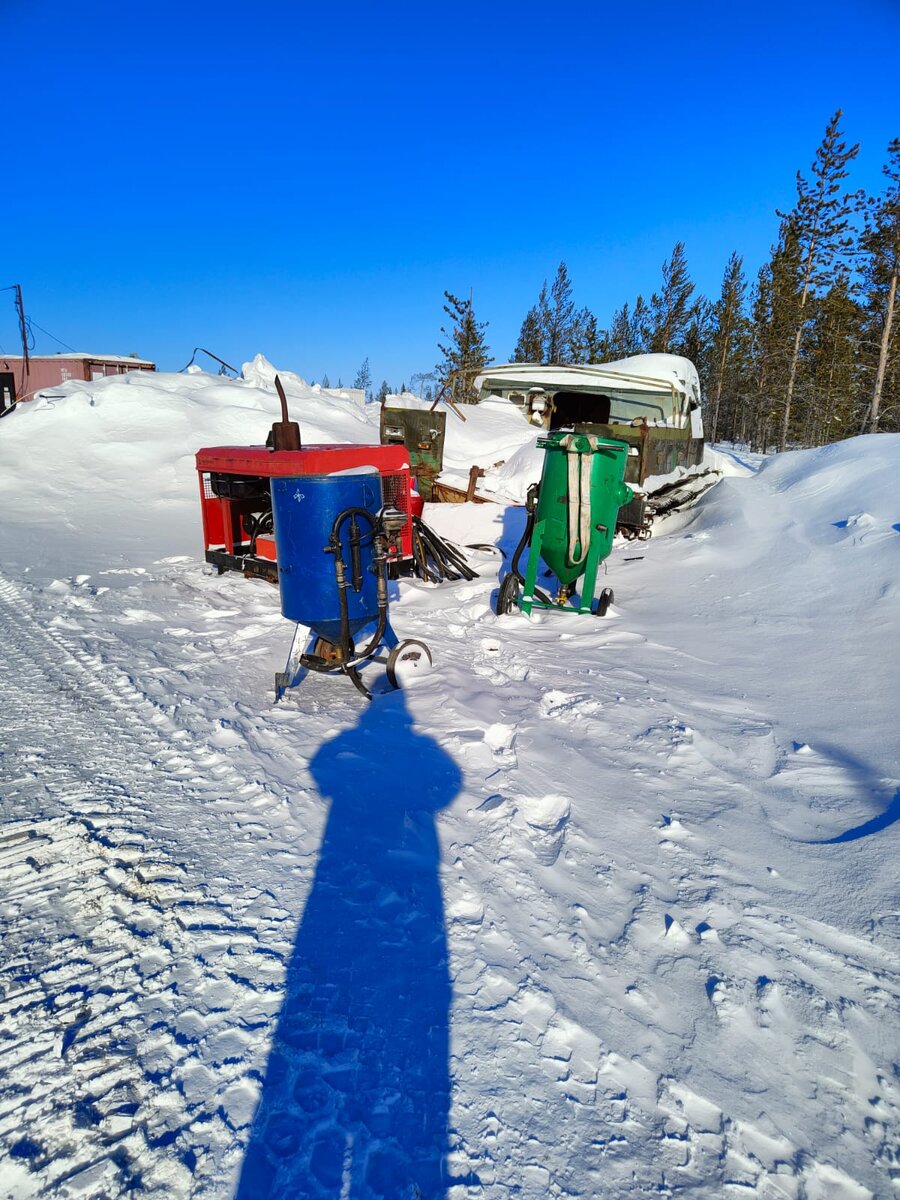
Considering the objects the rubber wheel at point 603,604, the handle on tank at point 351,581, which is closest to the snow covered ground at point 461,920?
the handle on tank at point 351,581

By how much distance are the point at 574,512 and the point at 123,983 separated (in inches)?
187

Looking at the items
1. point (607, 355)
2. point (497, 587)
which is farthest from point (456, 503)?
point (607, 355)

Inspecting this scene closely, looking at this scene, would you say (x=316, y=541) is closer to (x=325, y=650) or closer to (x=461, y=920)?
(x=325, y=650)

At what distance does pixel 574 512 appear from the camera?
569 cm

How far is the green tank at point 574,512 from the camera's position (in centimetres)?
560

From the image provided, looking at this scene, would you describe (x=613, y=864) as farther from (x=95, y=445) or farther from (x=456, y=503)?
(x=95, y=445)

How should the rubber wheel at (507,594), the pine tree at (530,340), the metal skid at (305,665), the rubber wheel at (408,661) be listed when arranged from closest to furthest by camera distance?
the metal skid at (305,665) < the rubber wheel at (408,661) < the rubber wheel at (507,594) < the pine tree at (530,340)

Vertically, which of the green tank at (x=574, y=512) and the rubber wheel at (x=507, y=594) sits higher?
the green tank at (x=574, y=512)

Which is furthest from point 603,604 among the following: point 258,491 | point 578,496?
point 258,491

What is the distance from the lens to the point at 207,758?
338 centimetres

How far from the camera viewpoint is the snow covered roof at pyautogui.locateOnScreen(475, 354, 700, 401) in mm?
11984

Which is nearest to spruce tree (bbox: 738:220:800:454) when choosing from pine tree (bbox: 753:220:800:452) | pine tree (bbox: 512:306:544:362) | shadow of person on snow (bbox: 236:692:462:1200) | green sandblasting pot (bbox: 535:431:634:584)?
pine tree (bbox: 753:220:800:452)

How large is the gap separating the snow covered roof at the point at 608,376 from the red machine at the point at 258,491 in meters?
6.15

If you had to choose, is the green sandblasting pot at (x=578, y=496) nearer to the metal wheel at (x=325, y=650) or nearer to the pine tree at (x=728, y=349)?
the metal wheel at (x=325, y=650)
